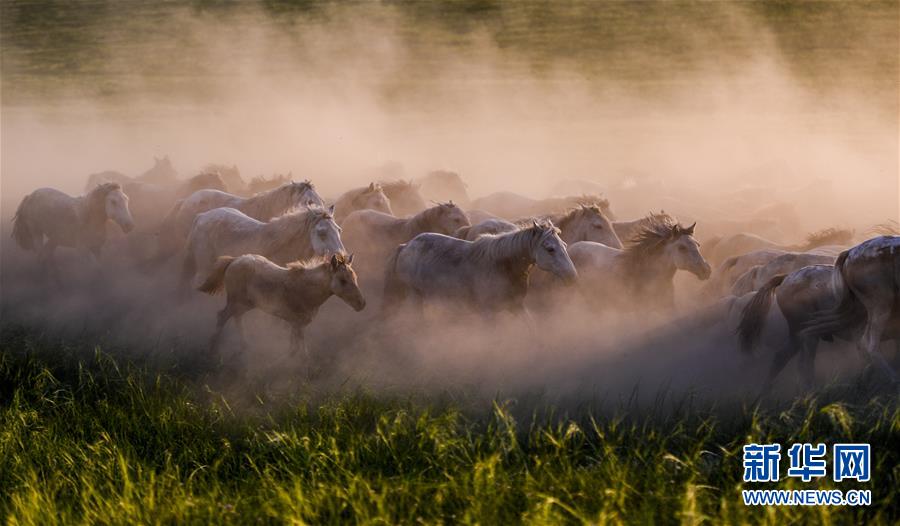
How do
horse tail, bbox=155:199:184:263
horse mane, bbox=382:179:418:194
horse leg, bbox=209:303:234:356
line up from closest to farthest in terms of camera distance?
horse leg, bbox=209:303:234:356
horse tail, bbox=155:199:184:263
horse mane, bbox=382:179:418:194

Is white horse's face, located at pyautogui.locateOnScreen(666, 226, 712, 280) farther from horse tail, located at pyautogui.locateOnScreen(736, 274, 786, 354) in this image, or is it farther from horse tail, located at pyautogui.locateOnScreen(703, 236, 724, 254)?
horse tail, located at pyautogui.locateOnScreen(703, 236, 724, 254)

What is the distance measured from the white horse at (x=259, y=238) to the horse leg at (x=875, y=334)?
201 inches

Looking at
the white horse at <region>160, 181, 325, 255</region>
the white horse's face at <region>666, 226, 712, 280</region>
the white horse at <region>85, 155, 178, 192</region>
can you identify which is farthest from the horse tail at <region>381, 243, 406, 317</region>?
the white horse at <region>85, 155, 178, 192</region>

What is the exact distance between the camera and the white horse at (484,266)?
10094 millimetres

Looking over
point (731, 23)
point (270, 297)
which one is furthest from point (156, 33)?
point (270, 297)

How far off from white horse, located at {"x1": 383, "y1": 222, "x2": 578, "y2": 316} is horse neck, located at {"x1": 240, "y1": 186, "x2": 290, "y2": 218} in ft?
8.66

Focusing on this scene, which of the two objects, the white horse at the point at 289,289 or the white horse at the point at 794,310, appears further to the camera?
the white horse at the point at 289,289

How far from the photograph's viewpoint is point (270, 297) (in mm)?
10172

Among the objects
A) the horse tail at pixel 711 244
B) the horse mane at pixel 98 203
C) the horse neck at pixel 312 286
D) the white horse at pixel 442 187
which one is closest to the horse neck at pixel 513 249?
the horse neck at pixel 312 286

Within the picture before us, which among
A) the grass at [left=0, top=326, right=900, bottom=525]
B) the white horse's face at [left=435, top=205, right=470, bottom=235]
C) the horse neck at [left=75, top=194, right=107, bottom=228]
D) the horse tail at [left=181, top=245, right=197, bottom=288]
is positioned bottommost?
the grass at [left=0, top=326, right=900, bottom=525]

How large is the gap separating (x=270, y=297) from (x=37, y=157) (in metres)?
29.4

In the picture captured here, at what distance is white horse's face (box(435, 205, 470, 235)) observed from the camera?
12594 mm

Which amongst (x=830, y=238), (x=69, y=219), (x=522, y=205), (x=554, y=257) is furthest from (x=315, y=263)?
(x=522, y=205)

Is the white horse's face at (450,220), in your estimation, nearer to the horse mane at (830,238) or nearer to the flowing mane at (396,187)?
the flowing mane at (396,187)
